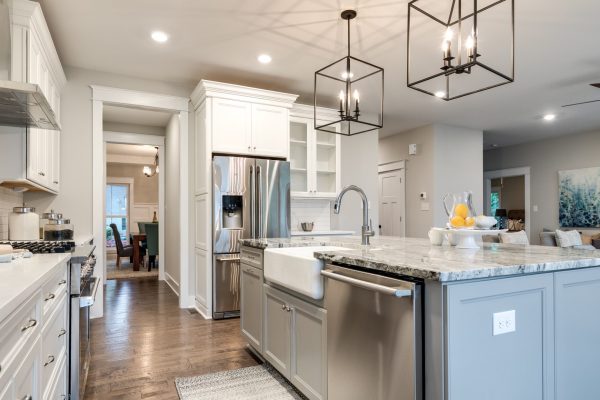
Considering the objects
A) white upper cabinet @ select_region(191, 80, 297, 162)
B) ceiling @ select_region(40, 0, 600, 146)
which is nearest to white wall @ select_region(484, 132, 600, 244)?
ceiling @ select_region(40, 0, 600, 146)

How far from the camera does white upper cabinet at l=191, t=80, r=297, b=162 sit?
Answer: 405 cm

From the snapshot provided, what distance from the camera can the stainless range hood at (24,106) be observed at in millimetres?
1697

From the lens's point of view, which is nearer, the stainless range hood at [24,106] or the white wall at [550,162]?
the stainless range hood at [24,106]

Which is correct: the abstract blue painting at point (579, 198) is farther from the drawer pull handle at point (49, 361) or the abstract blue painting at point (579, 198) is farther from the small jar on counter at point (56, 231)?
the drawer pull handle at point (49, 361)

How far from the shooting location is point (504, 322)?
1.34 metres

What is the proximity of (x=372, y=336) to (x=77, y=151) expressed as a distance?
12.2 feet

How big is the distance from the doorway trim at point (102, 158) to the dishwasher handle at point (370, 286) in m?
3.05

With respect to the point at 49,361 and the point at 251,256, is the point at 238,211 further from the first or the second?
the point at 49,361

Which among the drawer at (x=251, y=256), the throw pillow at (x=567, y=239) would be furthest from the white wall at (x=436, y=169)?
the drawer at (x=251, y=256)

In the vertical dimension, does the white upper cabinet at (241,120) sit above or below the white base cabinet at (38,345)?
above

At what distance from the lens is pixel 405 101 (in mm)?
Answer: 5320

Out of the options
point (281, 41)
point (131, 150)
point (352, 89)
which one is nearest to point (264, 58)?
point (281, 41)

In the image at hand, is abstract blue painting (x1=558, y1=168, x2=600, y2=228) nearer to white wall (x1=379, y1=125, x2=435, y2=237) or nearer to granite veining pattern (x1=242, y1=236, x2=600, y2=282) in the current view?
white wall (x1=379, y1=125, x2=435, y2=237)

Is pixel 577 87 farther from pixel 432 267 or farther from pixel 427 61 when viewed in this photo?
pixel 432 267
